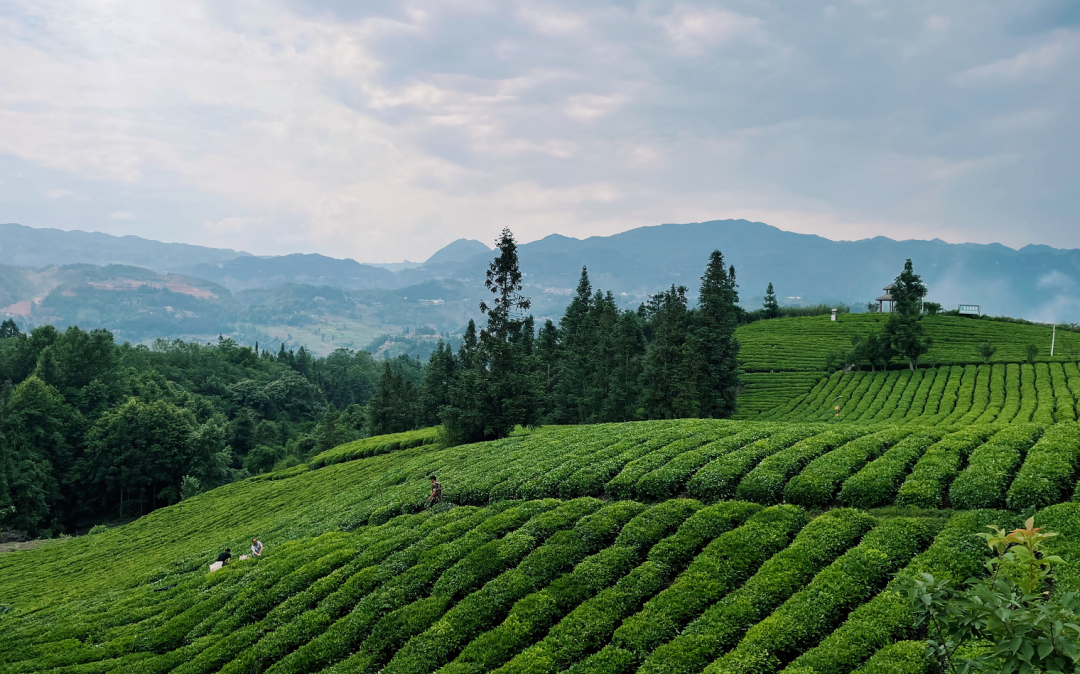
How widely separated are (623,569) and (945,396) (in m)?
71.2

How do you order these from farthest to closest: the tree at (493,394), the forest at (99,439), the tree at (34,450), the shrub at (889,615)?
the forest at (99,439) → the tree at (34,450) → the tree at (493,394) → the shrub at (889,615)

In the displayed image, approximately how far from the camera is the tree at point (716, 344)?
68375 mm

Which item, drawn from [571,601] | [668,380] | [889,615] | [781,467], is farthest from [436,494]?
[668,380]

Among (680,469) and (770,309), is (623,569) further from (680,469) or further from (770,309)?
(770,309)

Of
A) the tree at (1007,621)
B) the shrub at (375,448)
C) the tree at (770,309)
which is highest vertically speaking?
the tree at (770,309)

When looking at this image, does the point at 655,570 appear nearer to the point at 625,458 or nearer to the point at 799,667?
the point at 799,667

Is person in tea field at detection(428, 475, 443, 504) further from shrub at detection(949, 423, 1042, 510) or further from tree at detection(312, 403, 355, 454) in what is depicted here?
tree at detection(312, 403, 355, 454)

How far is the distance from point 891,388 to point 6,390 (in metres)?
130

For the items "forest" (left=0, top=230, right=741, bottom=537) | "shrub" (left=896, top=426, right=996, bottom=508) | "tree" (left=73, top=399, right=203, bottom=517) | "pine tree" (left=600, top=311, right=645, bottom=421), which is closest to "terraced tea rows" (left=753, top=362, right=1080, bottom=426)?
"forest" (left=0, top=230, right=741, bottom=537)

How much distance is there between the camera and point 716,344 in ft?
240

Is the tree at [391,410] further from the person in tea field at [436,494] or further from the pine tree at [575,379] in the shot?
the person in tea field at [436,494]

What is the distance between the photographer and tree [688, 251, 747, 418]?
224 ft

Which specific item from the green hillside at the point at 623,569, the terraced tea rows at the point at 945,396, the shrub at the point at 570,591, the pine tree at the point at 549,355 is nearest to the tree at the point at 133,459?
the pine tree at the point at 549,355

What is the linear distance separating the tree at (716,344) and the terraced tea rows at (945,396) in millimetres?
7149
